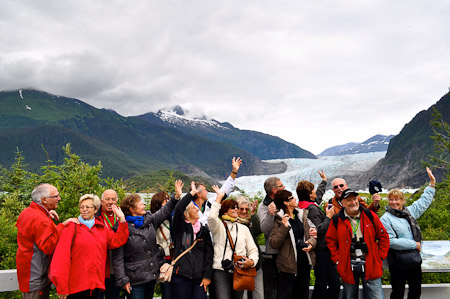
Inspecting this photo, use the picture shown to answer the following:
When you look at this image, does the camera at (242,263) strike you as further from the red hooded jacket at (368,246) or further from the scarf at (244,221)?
the red hooded jacket at (368,246)

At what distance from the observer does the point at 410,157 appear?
8156 centimetres

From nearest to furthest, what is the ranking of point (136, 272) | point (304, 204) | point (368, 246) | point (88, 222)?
1. point (88, 222)
2. point (136, 272)
3. point (368, 246)
4. point (304, 204)

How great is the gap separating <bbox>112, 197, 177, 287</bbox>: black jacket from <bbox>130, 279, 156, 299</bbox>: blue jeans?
0.08 meters

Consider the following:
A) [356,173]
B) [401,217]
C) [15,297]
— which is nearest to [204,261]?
[401,217]

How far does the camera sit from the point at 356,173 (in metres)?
67.6

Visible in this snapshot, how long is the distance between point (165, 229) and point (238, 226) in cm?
99

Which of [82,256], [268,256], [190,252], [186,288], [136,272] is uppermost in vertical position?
[82,256]

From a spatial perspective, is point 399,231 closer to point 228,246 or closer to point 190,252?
point 228,246

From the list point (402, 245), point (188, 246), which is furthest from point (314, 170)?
point (188, 246)

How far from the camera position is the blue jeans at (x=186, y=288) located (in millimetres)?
4250

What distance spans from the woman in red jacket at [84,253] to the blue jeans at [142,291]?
430 mm

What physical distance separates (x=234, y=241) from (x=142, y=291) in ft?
4.26

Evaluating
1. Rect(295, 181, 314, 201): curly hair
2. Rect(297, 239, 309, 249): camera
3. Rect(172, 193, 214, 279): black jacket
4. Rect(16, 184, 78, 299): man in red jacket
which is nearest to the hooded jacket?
Rect(16, 184, 78, 299): man in red jacket

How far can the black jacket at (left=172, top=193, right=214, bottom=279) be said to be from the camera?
426 centimetres
